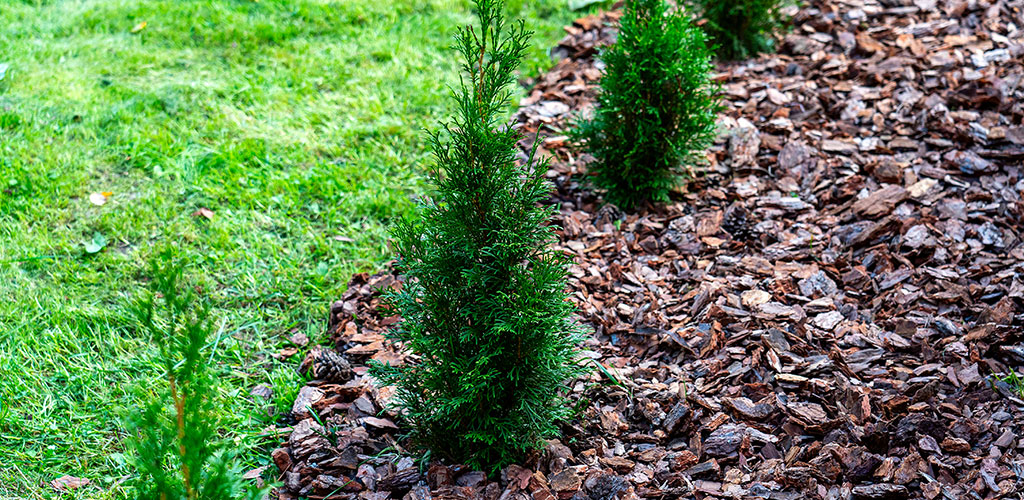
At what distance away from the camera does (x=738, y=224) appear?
415 cm

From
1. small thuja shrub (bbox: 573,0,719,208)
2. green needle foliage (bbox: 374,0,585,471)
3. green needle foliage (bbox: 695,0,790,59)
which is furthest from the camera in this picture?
green needle foliage (bbox: 695,0,790,59)

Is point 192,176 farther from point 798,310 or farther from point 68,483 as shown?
point 798,310

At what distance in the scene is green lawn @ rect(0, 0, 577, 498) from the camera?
3.41m

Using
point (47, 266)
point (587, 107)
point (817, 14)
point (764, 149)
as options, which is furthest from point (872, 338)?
point (47, 266)

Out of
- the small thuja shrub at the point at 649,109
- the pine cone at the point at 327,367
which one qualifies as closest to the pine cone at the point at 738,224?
the small thuja shrub at the point at 649,109

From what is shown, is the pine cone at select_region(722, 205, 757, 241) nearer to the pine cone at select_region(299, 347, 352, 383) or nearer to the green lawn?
the green lawn

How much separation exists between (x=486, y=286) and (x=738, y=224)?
2.00 meters

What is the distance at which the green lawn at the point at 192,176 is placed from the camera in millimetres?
3410

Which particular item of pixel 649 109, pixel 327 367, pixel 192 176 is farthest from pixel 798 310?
pixel 192 176

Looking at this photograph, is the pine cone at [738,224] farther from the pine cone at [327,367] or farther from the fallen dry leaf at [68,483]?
the fallen dry leaf at [68,483]

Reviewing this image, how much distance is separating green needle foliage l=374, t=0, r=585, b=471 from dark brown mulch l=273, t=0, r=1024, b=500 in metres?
0.29

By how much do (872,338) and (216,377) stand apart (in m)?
2.73

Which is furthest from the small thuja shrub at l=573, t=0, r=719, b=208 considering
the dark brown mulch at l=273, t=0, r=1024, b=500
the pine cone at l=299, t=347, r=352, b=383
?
the pine cone at l=299, t=347, r=352, b=383

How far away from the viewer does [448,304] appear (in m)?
2.61
